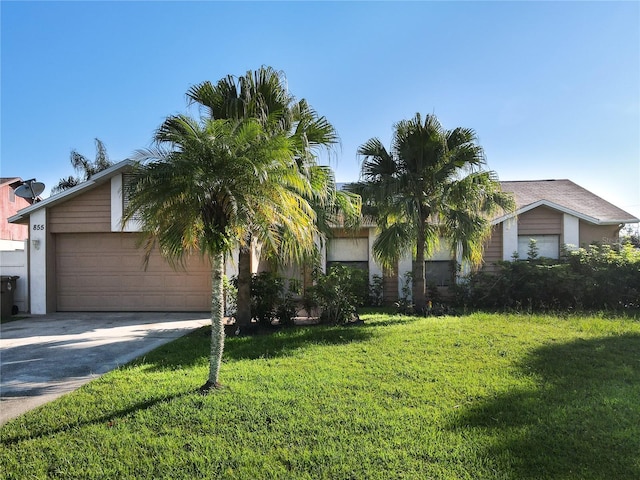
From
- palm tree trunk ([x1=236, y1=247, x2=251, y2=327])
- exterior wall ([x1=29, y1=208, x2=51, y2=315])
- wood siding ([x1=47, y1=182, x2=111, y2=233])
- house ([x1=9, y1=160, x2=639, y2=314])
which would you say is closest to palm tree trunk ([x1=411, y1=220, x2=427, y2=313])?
house ([x1=9, y1=160, x2=639, y2=314])

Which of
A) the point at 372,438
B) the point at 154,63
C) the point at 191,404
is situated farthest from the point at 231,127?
the point at 154,63

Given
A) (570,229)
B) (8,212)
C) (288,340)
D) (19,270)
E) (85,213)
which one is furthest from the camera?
(8,212)

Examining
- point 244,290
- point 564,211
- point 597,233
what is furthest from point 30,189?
point 597,233

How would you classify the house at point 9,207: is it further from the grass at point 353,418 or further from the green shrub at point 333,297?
the grass at point 353,418

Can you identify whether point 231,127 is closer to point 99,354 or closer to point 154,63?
point 99,354

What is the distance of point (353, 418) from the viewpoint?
3.77 m

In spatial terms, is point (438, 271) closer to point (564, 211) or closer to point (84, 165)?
point (564, 211)

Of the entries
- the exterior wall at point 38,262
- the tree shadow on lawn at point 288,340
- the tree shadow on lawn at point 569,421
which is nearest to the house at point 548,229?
the tree shadow on lawn at point 288,340

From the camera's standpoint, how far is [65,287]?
37.6 ft

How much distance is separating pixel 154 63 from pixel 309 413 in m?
7.97

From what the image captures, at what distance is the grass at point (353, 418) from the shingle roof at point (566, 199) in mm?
7709

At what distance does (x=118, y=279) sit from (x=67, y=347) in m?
4.56

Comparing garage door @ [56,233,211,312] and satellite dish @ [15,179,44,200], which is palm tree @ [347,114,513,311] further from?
satellite dish @ [15,179,44,200]

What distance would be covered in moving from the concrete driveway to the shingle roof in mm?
11239
